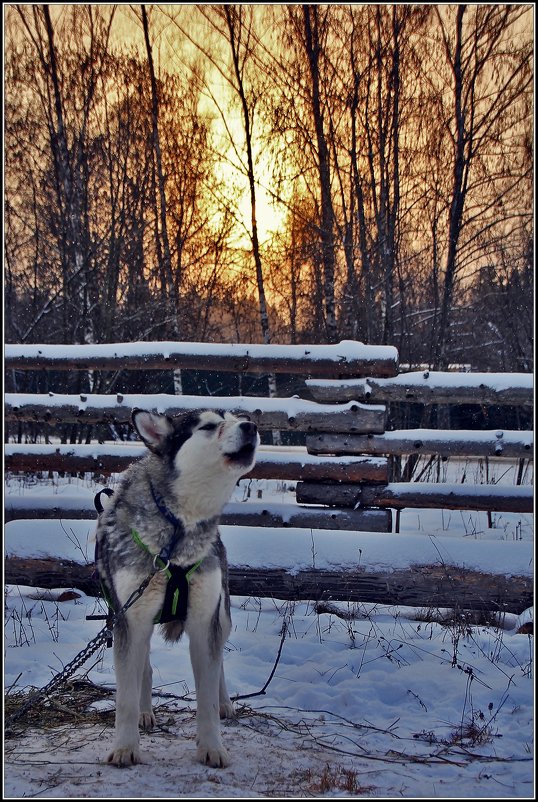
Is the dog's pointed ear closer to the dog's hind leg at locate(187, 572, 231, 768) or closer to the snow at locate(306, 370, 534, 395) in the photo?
the dog's hind leg at locate(187, 572, 231, 768)

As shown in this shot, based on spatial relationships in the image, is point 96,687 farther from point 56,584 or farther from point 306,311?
point 306,311

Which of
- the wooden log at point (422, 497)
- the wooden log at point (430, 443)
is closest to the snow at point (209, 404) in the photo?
the wooden log at point (430, 443)

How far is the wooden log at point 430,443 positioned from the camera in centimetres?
720

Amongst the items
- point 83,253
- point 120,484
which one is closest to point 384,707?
point 120,484

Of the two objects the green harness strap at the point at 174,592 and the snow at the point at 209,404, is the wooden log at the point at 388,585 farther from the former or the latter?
the green harness strap at the point at 174,592

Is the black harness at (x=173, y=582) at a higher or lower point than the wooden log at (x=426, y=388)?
lower

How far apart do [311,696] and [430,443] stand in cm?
373

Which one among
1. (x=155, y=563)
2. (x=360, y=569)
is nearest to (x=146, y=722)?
(x=155, y=563)

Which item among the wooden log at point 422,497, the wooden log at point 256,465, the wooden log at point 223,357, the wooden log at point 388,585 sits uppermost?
the wooden log at point 223,357

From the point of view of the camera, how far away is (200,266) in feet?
56.1

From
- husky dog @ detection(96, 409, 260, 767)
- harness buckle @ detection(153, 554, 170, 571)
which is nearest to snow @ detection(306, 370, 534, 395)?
husky dog @ detection(96, 409, 260, 767)

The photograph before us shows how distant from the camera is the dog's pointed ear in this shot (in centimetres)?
353

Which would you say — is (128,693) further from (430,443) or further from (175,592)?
(430,443)

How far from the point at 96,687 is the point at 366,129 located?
10.1 m
